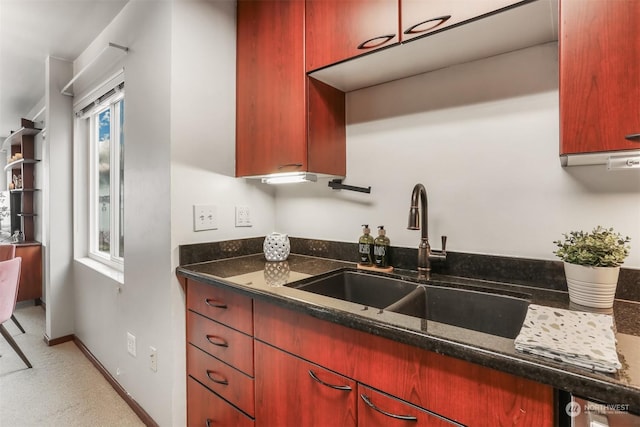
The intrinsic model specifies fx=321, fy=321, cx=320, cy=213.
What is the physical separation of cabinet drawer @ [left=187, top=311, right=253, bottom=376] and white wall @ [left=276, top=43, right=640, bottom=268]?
2.42 ft

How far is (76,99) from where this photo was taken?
8.99 feet

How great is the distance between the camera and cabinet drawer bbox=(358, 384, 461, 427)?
779 millimetres

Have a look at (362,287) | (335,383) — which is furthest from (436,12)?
(335,383)

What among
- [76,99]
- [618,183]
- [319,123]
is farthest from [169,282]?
[76,99]

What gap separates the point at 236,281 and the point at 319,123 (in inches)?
31.9

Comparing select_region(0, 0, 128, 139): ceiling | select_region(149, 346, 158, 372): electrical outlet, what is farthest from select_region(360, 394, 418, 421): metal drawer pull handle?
select_region(0, 0, 128, 139): ceiling

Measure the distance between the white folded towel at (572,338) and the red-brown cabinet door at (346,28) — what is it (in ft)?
3.27

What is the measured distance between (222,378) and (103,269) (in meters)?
1.60

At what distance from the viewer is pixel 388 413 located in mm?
833

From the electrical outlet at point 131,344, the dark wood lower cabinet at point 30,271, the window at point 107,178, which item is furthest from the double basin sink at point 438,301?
the dark wood lower cabinet at point 30,271

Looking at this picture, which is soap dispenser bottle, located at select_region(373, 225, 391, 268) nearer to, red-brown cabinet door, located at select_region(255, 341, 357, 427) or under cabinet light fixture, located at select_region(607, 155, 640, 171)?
red-brown cabinet door, located at select_region(255, 341, 357, 427)

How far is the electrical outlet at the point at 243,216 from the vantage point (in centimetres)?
180

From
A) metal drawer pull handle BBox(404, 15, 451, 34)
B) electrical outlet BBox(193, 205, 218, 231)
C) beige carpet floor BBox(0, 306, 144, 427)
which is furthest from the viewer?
beige carpet floor BBox(0, 306, 144, 427)

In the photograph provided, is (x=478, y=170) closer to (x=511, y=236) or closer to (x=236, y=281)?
(x=511, y=236)
